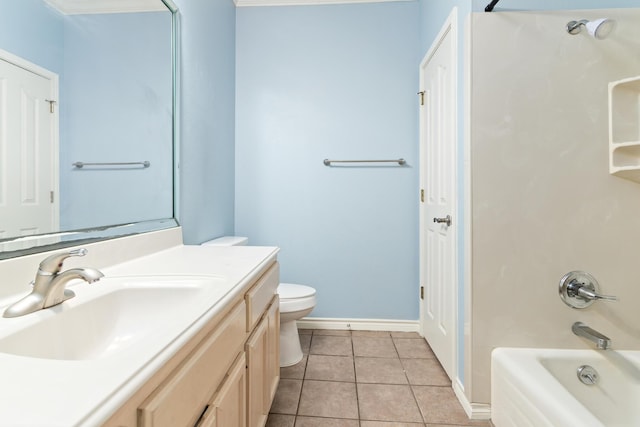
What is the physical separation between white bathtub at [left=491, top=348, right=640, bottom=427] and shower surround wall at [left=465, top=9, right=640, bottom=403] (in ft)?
0.17

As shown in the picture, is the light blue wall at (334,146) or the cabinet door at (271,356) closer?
the cabinet door at (271,356)

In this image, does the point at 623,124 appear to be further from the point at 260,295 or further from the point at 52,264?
the point at 52,264

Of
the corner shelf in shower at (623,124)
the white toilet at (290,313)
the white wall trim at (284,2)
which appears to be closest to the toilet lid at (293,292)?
the white toilet at (290,313)

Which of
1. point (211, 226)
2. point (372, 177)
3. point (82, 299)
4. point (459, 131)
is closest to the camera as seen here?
point (82, 299)

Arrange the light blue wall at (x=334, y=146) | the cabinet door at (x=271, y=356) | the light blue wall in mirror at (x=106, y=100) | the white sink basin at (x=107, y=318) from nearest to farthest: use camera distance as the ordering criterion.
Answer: the white sink basin at (x=107, y=318) → the light blue wall in mirror at (x=106, y=100) → the cabinet door at (x=271, y=356) → the light blue wall at (x=334, y=146)

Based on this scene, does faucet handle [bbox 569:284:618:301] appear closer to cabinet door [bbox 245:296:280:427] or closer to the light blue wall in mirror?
cabinet door [bbox 245:296:280:427]

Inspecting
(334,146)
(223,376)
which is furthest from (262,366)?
(334,146)

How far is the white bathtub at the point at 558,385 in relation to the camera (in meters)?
1.09

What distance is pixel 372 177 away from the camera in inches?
91.9

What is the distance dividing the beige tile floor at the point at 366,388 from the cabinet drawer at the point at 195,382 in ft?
2.59

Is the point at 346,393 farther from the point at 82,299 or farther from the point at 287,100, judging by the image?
the point at 287,100

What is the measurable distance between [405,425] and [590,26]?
69.8 inches

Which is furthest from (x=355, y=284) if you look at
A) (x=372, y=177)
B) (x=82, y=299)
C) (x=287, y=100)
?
(x=82, y=299)

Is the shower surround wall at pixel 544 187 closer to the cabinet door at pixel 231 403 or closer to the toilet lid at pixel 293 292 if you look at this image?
the toilet lid at pixel 293 292
